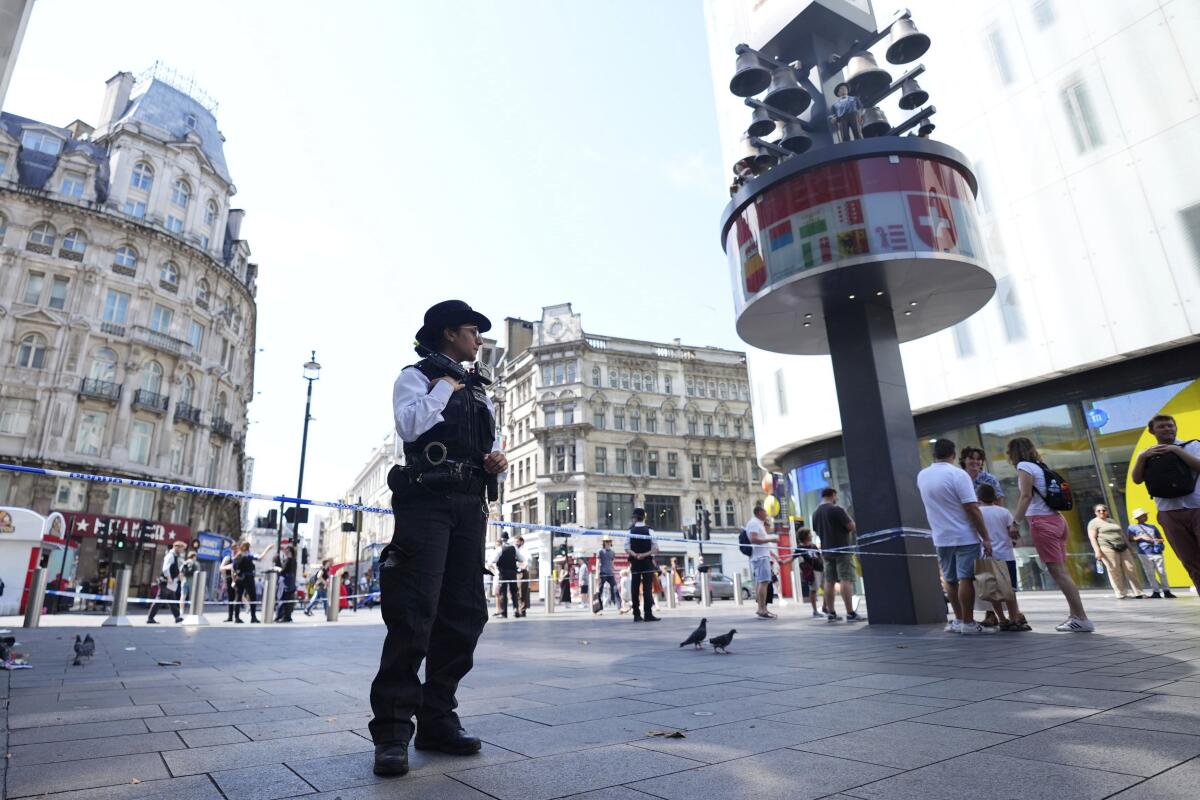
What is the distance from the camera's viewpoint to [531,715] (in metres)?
3.57

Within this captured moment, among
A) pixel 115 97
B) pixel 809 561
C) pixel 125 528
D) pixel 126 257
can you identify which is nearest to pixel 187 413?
pixel 125 528

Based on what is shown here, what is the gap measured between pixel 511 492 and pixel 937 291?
151ft

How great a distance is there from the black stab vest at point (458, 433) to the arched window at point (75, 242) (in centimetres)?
4173

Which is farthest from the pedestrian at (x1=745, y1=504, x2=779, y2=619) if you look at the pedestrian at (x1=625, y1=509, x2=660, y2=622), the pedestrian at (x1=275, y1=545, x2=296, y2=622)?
the pedestrian at (x1=275, y1=545, x2=296, y2=622)

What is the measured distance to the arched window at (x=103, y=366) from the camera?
33.4 meters

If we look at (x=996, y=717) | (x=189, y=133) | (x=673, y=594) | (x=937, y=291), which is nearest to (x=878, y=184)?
(x=937, y=291)

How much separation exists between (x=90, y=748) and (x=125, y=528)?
36034mm

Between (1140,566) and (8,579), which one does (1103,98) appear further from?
(8,579)

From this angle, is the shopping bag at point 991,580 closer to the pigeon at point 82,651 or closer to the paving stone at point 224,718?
the paving stone at point 224,718

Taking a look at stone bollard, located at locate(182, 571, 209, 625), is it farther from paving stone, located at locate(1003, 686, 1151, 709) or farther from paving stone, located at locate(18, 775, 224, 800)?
paving stone, located at locate(1003, 686, 1151, 709)

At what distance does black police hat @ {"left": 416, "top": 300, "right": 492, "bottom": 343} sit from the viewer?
339 cm

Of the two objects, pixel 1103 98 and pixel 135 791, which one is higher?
pixel 1103 98

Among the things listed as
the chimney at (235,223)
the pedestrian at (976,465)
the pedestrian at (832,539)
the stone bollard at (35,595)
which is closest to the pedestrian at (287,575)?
the stone bollard at (35,595)

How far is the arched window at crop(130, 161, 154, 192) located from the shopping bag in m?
45.2
